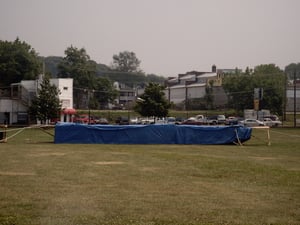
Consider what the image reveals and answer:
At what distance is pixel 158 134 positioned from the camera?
3284cm

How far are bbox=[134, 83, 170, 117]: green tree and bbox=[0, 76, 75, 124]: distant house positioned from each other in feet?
42.9

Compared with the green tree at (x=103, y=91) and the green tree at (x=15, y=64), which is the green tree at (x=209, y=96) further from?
the green tree at (x=15, y=64)

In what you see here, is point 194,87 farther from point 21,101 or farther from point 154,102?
point 154,102

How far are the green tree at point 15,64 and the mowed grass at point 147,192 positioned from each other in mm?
65281

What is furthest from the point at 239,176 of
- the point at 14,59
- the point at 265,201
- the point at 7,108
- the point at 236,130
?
the point at 14,59

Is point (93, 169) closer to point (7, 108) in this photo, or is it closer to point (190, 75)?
point (7, 108)

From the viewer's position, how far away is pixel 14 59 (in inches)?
3214

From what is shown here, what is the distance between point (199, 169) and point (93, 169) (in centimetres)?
378

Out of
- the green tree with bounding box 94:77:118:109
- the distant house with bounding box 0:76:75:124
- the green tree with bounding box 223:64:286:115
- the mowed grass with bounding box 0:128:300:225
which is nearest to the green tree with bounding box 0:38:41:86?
the distant house with bounding box 0:76:75:124

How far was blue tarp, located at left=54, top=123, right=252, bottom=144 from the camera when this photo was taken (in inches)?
1262

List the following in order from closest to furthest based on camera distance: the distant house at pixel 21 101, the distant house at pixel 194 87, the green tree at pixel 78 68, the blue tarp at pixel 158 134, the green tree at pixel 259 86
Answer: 1. the blue tarp at pixel 158 134
2. the distant house at pixel 21 101
3. the green tree at pixel 259 86
4. the green tree at pixel 78 68
5. the distant house at pixel 194 87

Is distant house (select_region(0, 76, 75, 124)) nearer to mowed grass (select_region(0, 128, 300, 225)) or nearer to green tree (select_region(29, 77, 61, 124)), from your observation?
green tree (select_region(29, 77, 61, 124))

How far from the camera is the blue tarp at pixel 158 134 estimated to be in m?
32.1

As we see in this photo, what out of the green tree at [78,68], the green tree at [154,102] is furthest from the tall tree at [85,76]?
the green tree at [154,102]
